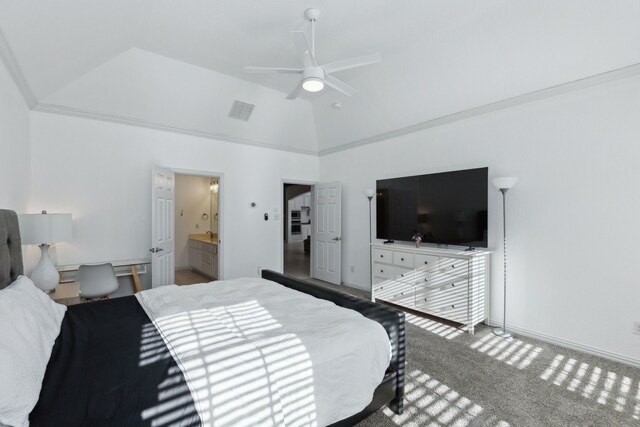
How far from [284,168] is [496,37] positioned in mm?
3810

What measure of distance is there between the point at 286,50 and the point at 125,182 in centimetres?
282

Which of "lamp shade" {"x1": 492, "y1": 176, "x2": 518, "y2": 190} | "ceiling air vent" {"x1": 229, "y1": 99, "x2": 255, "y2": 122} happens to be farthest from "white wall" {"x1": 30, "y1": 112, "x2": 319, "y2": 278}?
"lamp shade" {"x1": 492, "y1": 176, "x2": 518, "y2": 190}

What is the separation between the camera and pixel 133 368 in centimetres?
135

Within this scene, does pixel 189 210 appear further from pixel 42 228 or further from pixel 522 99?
pixel 522 99

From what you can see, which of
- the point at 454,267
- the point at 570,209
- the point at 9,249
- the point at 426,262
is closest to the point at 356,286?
the point at 426,262

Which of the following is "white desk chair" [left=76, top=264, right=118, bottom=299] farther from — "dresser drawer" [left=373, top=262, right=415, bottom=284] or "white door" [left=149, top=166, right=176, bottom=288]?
"dresser drawer" [left=373, top=262, right=415, bottom=284]

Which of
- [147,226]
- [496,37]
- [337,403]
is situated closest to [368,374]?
[337,403]

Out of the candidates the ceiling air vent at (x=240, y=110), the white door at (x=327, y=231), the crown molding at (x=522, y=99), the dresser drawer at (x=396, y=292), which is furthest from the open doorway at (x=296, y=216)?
the dresser drawer at (x=396, y=292)

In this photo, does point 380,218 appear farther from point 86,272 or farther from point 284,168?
point 86,272

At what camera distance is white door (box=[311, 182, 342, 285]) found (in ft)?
18.5

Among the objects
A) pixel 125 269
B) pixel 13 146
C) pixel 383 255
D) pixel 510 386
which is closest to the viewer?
pixel 510 386

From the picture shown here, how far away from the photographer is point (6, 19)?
83.2 inches

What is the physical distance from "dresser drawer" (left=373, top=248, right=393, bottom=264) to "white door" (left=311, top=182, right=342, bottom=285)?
1.16m

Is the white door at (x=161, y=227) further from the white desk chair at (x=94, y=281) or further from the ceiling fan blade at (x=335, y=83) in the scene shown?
the ceiling fan blade at (x=335, y=83)
